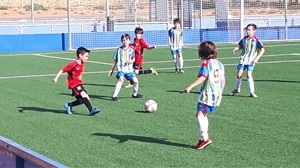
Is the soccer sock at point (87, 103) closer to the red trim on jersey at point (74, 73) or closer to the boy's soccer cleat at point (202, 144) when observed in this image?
the red trim on jersey at point (74, 73)

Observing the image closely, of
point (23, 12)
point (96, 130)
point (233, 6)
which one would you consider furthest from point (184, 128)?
point (23, 12)

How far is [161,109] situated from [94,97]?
2727 mm

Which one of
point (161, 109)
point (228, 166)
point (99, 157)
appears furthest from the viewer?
point (161, 109)

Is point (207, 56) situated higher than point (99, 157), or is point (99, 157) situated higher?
point (207, 56)

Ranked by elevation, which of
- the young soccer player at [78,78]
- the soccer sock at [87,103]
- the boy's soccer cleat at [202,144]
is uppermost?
the young soccer player at [78,78]

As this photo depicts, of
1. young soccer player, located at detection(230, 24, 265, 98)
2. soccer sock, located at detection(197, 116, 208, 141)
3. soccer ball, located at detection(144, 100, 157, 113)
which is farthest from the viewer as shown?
young soccer player, located at detection(230, 24, 265, 98)

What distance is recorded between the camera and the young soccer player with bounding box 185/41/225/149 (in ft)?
32.0

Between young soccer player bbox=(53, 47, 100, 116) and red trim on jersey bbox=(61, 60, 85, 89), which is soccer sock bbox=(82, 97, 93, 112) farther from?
red trim on jersey bbox=(61, 60, 85, 89)

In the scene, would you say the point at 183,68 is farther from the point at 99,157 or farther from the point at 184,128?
the point at 99,157

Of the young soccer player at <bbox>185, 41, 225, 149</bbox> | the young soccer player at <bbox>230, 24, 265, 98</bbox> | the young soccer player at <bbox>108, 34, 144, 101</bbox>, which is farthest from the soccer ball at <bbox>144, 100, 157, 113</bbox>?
the young soccer player at <bbox>185, 41, 225, 149</bbox>

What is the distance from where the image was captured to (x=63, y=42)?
112 feet

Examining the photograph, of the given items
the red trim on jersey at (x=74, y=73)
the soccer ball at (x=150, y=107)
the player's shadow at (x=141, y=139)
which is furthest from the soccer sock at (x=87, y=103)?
the player's shadow at (x=141, y=139)

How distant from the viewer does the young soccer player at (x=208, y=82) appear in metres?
Answer: 9.75

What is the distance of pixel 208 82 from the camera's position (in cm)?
982
